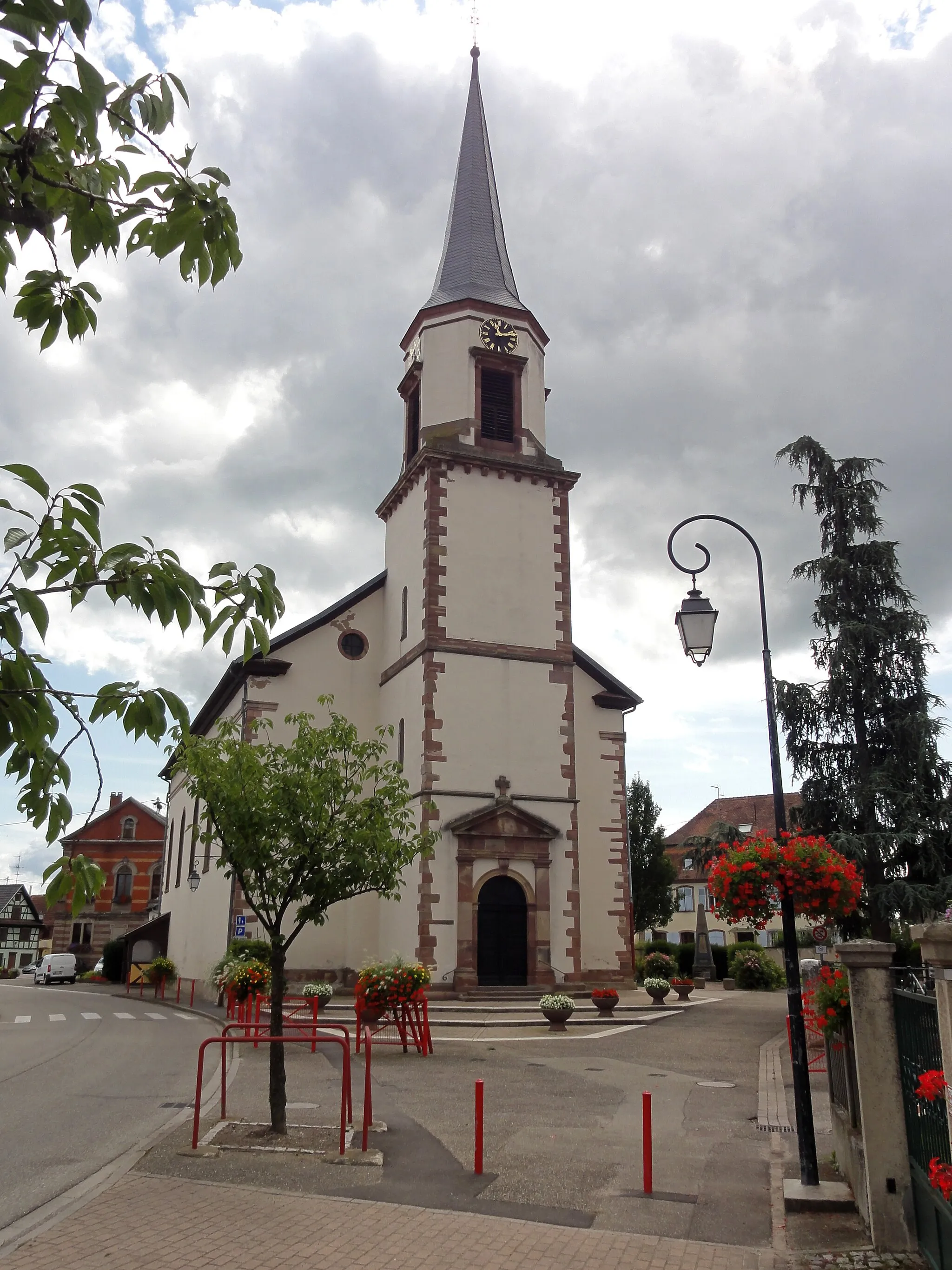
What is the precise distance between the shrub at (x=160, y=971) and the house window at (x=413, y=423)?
1841 centimetres

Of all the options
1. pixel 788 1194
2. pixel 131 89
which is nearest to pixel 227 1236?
pixel 788 1194

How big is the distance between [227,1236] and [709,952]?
35301 mm

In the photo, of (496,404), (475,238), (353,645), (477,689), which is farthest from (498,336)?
(477,689)

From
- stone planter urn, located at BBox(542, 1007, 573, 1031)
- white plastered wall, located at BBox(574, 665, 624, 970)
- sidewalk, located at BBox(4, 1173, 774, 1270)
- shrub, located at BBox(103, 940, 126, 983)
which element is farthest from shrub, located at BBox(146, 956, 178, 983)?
sidewalk, located at BBox(4, 1173, 774, 1270)

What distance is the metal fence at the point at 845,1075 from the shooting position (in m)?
7.95

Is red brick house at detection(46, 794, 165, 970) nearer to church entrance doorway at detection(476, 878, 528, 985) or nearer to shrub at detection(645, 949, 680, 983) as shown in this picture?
shrub at detection(645, 949, 680, 983)

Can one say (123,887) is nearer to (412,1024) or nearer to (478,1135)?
(412,1024)

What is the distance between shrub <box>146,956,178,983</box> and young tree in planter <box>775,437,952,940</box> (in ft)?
70.6

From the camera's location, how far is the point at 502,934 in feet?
85.6

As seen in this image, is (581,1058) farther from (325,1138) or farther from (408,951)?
(408,951)

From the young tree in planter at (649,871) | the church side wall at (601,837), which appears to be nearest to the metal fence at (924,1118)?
the church side wall at (601,837)

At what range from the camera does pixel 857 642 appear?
79.5 feet

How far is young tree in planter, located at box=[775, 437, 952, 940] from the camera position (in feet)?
75.2

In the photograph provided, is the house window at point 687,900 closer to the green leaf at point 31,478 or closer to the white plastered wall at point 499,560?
the white plastered wall at point 499,560
